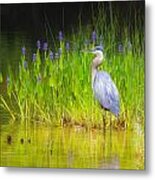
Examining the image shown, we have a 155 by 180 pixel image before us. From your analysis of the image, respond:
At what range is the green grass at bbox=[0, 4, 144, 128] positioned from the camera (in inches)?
79.2

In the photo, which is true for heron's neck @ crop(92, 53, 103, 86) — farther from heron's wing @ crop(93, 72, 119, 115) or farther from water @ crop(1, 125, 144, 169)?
water @ crop(1, 125, 144, 169)

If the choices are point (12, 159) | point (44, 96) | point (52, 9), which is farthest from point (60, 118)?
point (52, 9)

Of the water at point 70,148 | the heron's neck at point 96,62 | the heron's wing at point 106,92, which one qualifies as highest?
the heron's neck at point 96,62

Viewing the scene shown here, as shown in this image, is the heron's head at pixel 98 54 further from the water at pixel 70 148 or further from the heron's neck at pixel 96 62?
the water at pixel 70 148

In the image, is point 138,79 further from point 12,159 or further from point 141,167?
point 12,159

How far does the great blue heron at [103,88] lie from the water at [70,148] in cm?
9

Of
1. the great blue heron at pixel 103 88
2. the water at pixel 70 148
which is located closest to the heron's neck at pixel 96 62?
the great blue heron at pixel 103 88

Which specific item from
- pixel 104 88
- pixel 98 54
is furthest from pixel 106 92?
pixel 98 54

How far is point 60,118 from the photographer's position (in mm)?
2061

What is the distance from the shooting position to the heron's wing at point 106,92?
2.03 m

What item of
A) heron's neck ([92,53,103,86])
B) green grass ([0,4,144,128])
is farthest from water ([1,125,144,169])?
heron's neck ([92,53,103,86])

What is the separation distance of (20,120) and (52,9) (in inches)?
15.8

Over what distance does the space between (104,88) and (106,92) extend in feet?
0.05

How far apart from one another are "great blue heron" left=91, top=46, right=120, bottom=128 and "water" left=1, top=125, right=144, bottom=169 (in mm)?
91
